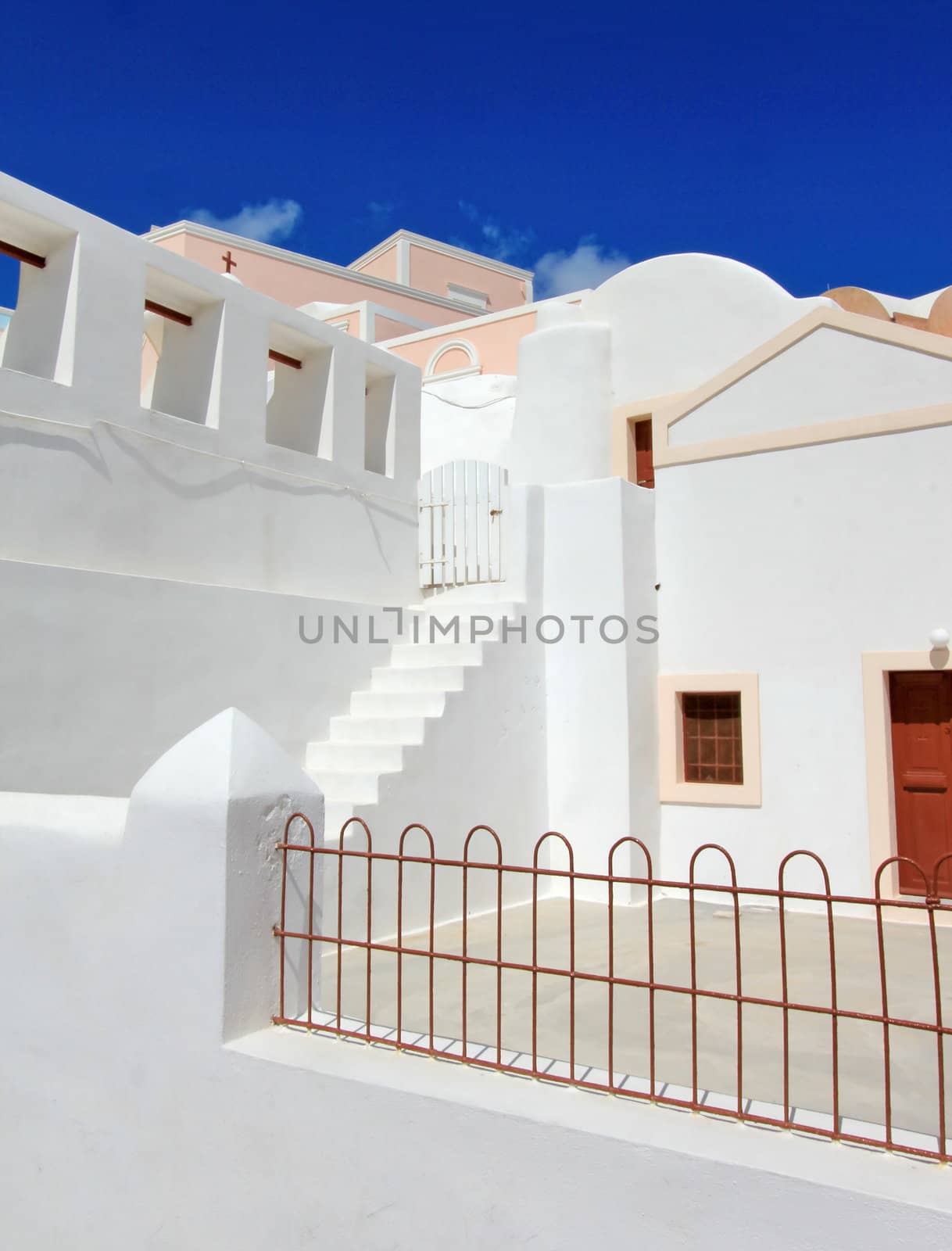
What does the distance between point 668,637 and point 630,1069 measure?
5.50m

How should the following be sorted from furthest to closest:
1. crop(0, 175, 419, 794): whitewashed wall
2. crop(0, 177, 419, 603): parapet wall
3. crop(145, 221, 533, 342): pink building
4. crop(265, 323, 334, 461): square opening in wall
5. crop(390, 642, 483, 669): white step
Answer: crop(145, 221, 533, 342): pink building, crop(265, 323, 334, 461): square opening in wall, crop(390, 642, 483, 669): white step, crop(0, 177, 419, 603): parapet wall, crop(0, 175, 419, 794): whitewashed wall

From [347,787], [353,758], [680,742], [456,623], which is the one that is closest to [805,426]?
[680,742]

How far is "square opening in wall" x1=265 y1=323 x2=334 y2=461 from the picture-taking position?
9133 millimetres

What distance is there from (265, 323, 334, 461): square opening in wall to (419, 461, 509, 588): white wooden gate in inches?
56.3

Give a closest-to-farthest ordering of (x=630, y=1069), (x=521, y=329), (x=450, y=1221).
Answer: (x=450, y=1221) < (x=630, y=1069) < (x=521, y=329)

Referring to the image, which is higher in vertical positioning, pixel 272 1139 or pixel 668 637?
pixel 668 637

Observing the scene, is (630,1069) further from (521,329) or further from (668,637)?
(521,329)

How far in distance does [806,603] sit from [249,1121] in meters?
6.68

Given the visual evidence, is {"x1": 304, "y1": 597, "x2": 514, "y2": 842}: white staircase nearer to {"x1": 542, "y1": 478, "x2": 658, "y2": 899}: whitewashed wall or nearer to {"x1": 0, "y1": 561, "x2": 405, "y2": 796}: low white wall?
{"x1": 0, "y1": 561, "x2": 405, "y2": 796}: low white wall

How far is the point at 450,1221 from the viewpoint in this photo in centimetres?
296

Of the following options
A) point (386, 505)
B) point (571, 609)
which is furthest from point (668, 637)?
point (386, 505)

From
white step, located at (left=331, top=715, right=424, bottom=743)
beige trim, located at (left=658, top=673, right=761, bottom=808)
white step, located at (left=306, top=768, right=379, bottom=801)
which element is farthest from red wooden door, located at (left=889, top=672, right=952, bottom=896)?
white step, located at (left=306, top=768, right=379, bottom=801)

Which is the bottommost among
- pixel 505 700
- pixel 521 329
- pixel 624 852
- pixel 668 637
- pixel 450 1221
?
pixel 450 1221

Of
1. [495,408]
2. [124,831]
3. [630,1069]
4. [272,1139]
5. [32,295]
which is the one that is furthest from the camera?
[495,408]
